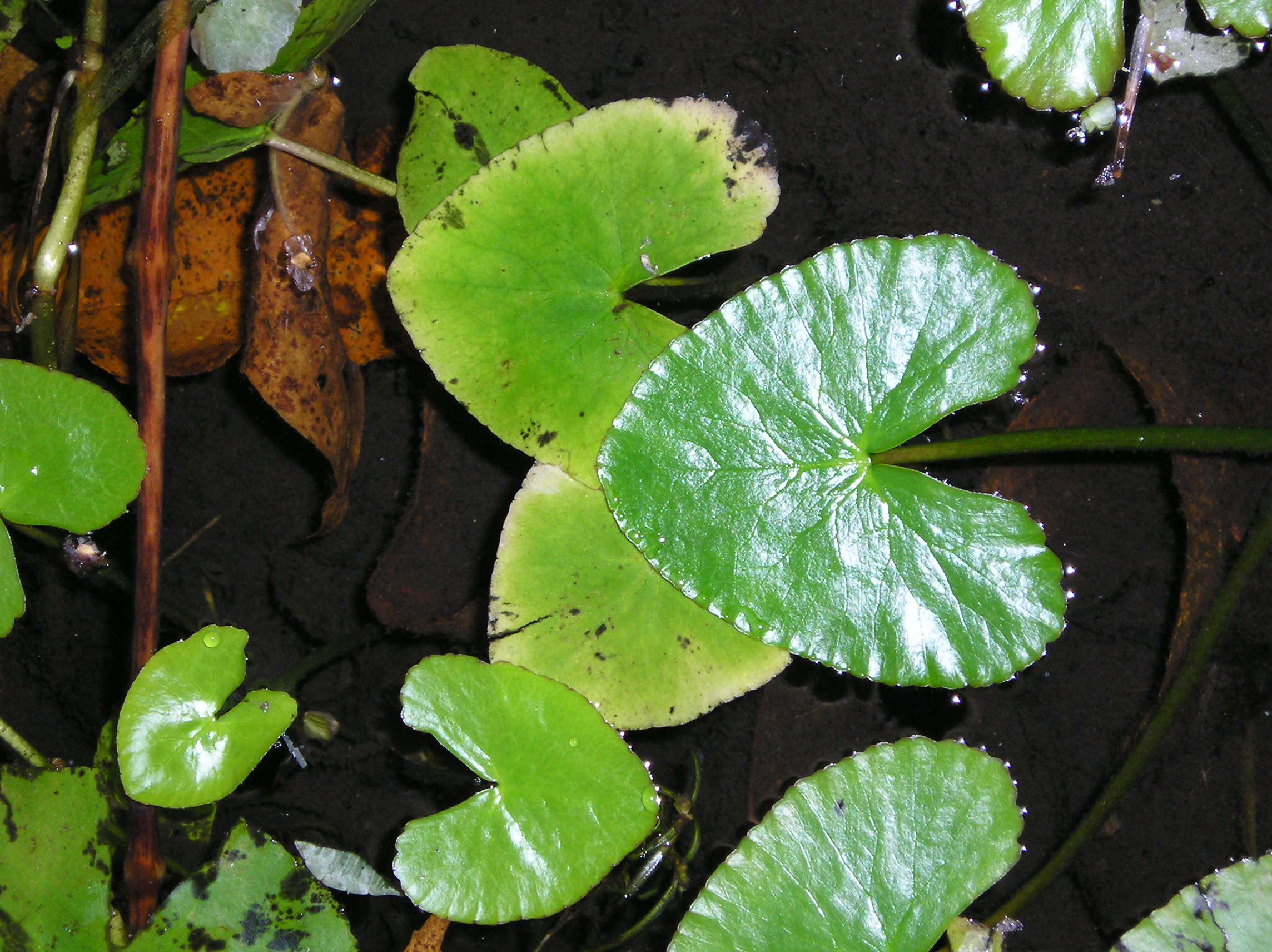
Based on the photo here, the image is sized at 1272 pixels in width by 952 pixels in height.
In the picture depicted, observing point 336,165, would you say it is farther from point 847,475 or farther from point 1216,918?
point 1216,918

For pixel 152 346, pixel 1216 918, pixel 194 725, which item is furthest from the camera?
pixel 152 346

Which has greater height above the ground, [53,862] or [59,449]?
[59,449]

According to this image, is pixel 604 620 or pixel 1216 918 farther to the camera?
pixel 604 620

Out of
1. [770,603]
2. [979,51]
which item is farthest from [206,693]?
[979,51]

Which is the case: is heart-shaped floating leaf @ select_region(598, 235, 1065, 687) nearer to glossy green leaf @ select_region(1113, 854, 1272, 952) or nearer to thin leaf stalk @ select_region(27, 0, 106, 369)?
glossy green leaf @ select_region(1113, 854, 1272, 952)

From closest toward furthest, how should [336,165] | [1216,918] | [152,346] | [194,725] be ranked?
[1216,918]
[194,725]
[152,346]
[336,165]

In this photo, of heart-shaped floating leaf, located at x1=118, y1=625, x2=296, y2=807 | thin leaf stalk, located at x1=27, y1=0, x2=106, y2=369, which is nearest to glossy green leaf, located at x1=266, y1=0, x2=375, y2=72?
thin leaf stalk, located at x1=27, y1=0, x2=106, y2=369

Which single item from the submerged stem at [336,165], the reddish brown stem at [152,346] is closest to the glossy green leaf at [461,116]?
the submerged stem at [336,165]

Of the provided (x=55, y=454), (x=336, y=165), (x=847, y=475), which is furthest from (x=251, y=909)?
(x=336, y=165)
